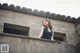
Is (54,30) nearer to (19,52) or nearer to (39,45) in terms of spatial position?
(39,45)

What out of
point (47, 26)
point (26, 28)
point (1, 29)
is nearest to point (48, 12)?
point (47, 26)

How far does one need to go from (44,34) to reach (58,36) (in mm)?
1089

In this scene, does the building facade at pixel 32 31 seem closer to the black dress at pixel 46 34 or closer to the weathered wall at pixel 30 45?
the weathered wall at pixel 30 45

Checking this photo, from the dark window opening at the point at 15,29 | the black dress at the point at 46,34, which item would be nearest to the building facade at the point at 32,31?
the dark window opening at the point at 15,29

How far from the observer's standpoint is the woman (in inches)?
467

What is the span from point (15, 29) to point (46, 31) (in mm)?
1688

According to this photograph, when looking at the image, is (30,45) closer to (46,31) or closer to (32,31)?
(32,31)

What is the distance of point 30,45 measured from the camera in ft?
35.3

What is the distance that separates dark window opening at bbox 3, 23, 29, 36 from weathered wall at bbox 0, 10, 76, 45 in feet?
0.67

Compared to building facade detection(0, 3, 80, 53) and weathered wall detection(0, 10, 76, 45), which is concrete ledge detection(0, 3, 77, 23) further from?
weathered wall detection(0, 10, 76, 45)

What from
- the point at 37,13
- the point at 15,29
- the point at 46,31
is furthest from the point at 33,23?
the point at 15,29

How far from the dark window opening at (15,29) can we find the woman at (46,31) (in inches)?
34.2

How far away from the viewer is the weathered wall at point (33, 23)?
38.3 ft

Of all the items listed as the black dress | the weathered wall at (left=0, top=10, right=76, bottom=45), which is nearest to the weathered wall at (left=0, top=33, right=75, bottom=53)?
the black dress
